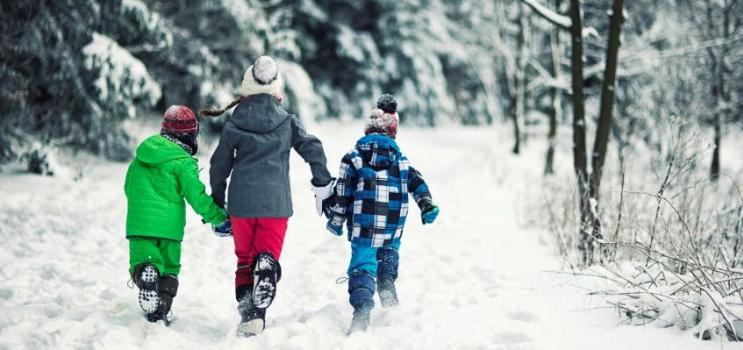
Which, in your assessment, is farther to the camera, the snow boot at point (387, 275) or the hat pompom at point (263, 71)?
the snow boot at point (387, 275)

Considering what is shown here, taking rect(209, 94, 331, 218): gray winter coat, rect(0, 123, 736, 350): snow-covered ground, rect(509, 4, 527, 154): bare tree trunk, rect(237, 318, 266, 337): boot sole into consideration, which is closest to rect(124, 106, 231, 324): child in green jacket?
rect(209, 94, 331, 218): gray winter coat

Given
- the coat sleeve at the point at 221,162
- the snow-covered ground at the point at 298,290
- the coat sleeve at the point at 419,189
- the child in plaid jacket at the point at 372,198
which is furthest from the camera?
the coat sleeve at the point at 419,189

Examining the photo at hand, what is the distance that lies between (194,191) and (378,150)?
1.20m

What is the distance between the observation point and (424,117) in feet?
66.8

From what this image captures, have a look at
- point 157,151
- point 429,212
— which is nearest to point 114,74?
point 157,151

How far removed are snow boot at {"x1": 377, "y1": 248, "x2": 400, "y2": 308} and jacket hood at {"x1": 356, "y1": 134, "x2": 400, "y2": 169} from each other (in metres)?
0.64

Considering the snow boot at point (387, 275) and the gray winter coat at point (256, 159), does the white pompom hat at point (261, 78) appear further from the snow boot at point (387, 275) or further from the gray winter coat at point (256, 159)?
the snow boot at point (387, 275)

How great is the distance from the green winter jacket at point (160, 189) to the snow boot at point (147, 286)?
214 mm

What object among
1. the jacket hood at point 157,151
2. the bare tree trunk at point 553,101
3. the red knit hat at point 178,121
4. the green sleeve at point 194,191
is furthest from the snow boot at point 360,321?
the bare tree trunk at point 553,101

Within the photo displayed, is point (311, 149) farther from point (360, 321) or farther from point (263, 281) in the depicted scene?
point (360, 321)

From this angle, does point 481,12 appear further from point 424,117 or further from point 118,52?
point 118,52

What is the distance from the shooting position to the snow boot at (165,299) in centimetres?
328

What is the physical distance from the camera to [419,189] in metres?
3.67

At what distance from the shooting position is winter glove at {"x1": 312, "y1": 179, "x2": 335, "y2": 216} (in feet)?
11.6
